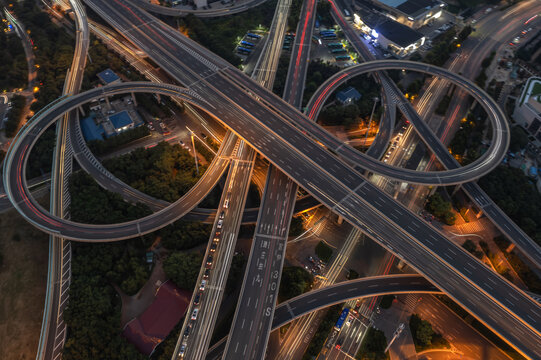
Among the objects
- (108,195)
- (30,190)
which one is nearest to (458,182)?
(108,195)

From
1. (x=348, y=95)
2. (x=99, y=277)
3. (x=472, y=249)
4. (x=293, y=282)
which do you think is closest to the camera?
(x=99, y=277)

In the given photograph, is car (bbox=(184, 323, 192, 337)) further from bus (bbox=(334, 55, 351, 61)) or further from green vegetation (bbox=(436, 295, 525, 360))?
bus (bbox=(334, 55, 351, 61))

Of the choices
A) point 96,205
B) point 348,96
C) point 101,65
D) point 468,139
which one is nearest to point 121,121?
point 101,65

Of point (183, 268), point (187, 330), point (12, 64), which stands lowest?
point (187, 330)

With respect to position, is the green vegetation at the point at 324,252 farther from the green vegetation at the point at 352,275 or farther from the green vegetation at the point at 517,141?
the green vegetation at the point at 517,141

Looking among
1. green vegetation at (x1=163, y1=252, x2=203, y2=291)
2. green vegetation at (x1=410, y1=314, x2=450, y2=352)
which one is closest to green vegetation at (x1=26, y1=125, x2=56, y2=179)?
green vegetation at (x1=163, y1=252, x2=203, y2=291)

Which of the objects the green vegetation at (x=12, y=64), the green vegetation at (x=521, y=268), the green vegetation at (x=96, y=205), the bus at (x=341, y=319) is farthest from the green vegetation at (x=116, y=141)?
the green vegetation at (x=521, y=268)

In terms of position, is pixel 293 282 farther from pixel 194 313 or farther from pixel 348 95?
pixel 348 95

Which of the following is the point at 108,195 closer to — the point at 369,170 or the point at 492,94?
the point at 369,170
